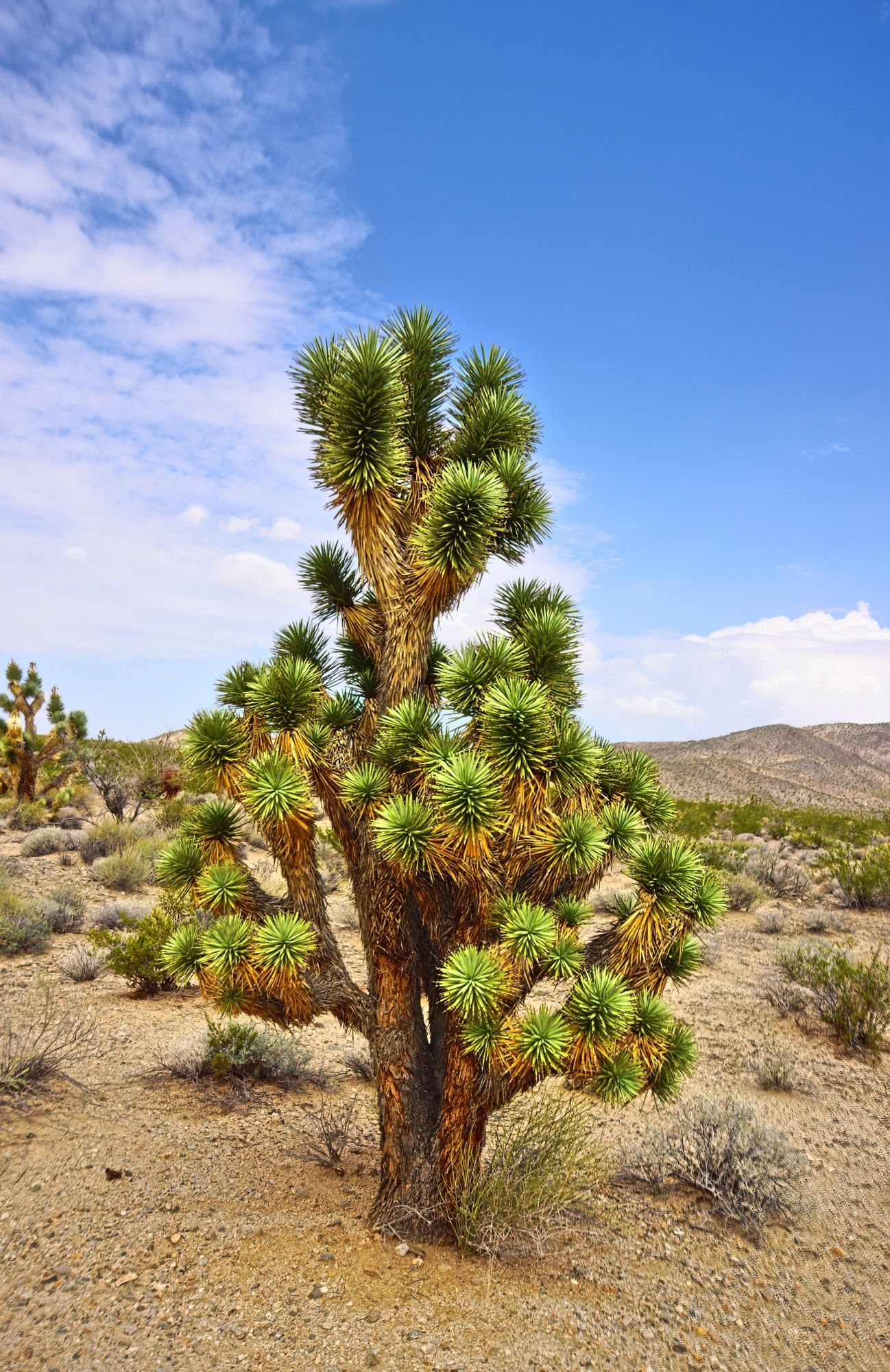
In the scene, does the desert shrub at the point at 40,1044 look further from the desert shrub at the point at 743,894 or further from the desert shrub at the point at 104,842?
the desert shrub at the point at 743,894

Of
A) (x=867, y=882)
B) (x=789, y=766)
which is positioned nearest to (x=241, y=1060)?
(x=867, y=882)

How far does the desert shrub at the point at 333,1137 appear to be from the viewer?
597 cm

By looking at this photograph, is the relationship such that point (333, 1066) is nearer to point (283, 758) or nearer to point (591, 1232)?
point (591, 1232)

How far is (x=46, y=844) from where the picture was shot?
16.7m

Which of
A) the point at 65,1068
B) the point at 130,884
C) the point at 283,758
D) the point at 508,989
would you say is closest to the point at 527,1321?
the point at 508,989

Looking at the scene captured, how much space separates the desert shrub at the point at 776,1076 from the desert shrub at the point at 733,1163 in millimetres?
1912

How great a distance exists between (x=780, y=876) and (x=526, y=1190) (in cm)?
1429

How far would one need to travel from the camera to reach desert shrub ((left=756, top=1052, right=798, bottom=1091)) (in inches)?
315

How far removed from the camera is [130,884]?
48.0 ft

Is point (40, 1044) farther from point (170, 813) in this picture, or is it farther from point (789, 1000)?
point (170, 813)

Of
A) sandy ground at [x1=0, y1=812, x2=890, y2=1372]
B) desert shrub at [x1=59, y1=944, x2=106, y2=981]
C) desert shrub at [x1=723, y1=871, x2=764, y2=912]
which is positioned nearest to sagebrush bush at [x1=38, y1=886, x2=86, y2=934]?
desert shrub at [x1=59, y1=944, x2=106, y2=981]

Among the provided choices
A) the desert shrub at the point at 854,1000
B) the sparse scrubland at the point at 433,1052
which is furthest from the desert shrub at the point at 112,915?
the desert shrub at the point at 854,1000

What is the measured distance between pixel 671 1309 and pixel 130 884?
12.1 metres

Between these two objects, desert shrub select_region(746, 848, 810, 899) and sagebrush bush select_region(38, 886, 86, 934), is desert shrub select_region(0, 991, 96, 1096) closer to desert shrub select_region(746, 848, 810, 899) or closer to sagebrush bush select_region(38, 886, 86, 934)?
sagebrush bush select_region(38, 886, 86, 934)
